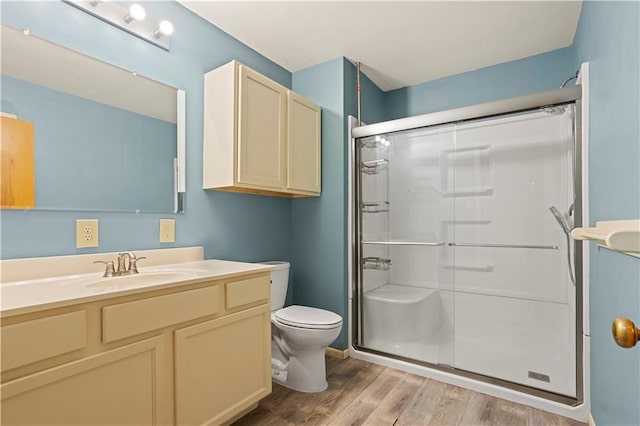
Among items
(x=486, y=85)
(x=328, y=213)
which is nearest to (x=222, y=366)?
(x=328, y=213)

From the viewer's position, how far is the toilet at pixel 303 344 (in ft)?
6.53

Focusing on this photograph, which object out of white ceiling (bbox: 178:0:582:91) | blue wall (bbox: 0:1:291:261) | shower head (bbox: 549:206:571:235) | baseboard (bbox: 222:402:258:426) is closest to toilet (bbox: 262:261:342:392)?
baseboard (bbox: 222:402:258:426)

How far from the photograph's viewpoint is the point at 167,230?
1.89 m

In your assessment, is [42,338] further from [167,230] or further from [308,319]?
[308,319]

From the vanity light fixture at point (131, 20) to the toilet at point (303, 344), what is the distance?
180cm

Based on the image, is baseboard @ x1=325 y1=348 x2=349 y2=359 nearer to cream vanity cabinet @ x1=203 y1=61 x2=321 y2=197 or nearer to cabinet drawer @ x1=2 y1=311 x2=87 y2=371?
cream vanity cabinet @ x1=203 y1=61 x2=321 y2=197

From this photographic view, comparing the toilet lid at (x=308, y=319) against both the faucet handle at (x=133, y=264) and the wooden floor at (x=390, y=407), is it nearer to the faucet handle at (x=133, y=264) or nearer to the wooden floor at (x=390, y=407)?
the wooden floor at (x=390, y=407)

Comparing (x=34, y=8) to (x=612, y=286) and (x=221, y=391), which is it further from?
(x=612, y=286)

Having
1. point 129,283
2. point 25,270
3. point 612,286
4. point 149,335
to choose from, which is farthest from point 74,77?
point 612,286

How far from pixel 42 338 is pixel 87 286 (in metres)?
0.40

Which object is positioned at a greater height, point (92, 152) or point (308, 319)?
point (92, 152)

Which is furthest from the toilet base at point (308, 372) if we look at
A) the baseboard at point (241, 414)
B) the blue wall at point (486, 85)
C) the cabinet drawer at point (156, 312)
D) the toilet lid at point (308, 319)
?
the blue wall at point (486, 85)

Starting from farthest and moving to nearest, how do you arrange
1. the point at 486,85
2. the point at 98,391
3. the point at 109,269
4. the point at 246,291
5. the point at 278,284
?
the point at 486,85 → the point at 278,284 → the point at 246,291 → the point at 109,269 → the point at 98,391

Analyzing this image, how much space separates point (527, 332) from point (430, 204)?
1116 millimetres
